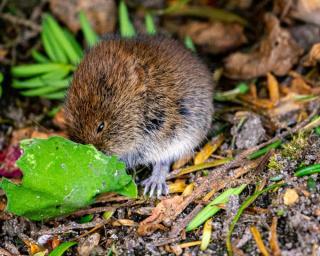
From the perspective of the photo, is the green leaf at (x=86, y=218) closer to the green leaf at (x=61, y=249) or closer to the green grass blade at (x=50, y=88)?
the green leaf at (x=61, y=249)

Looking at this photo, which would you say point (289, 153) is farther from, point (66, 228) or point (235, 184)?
point (66, 228)

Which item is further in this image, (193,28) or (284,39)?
(193,28)

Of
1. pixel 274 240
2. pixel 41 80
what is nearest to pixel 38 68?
pixel 41 80

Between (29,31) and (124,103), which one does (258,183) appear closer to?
(124,103)

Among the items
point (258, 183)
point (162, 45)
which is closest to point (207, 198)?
point (258, 183)

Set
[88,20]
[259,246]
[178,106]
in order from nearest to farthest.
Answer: [259,246] < [178,106] < [88,20]
